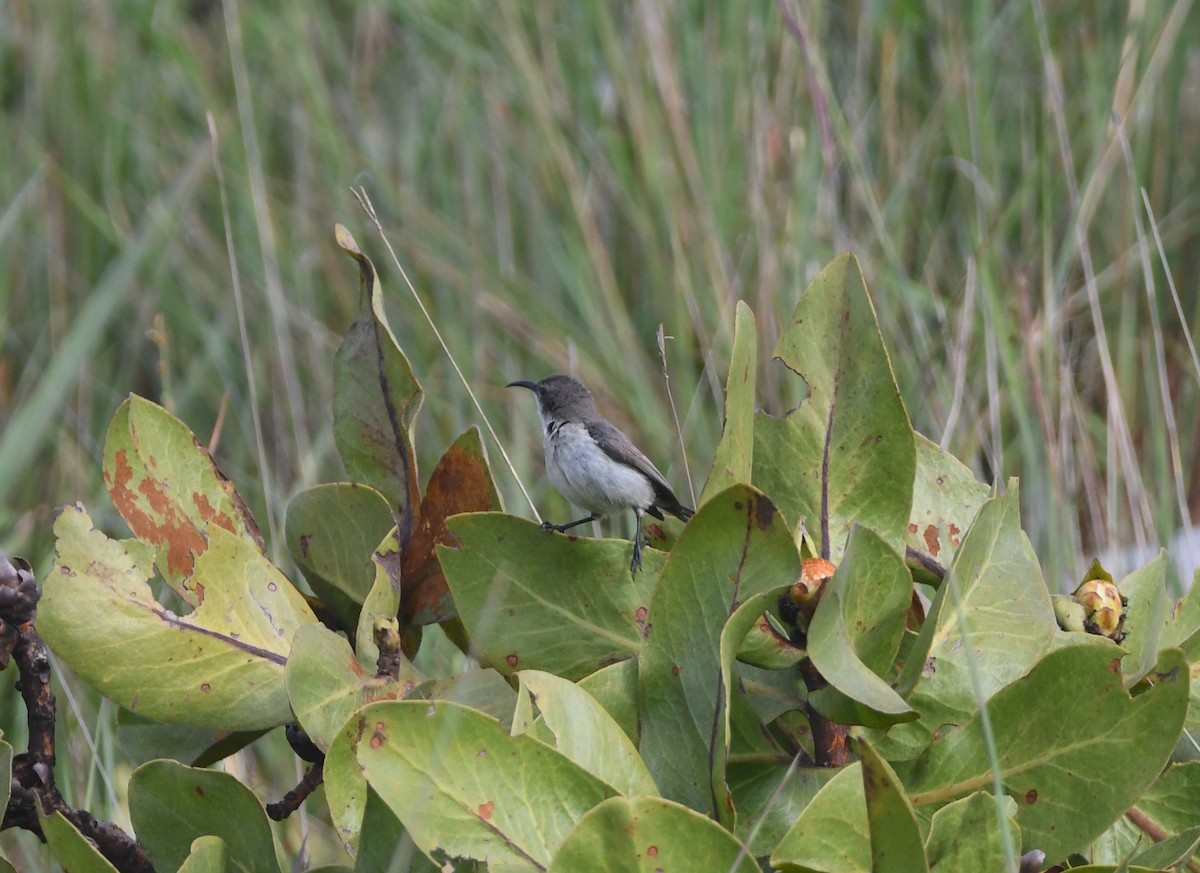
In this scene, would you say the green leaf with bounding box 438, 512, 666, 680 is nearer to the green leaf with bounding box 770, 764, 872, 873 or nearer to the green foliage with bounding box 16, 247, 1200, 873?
the green foliage with bounding box 16, 247, 1200, 873

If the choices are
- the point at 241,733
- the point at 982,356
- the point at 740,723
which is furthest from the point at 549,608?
the point at 982,356

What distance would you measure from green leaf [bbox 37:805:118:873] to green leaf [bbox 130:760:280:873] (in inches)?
3.0

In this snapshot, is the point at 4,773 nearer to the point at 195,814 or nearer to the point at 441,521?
the point at 195,814

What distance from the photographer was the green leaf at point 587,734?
3.29ft

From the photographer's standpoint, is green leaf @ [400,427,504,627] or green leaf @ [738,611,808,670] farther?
green leaf @ [400,427,504,627]

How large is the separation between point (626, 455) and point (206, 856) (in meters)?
1.81

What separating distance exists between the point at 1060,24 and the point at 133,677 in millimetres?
3768

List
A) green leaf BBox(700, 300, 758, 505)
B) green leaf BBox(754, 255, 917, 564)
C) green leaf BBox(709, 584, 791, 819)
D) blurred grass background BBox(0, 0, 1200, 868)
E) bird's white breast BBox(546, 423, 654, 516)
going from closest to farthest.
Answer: green leaf BBox(709, 584, 791, 819)
green leaf BBox(700, 300, 758, 505)
green leaf BBox(754, 255, 917, 564)
bird's white breast BBox(546, 423, 654, 516)
blurred grass background BBox(0, 0, 1200, 868)

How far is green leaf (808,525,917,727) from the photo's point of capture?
0.98 meters

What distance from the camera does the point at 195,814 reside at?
1.15m

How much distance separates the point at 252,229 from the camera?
441 centimetres

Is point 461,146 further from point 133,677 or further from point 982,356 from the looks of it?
point 133,677

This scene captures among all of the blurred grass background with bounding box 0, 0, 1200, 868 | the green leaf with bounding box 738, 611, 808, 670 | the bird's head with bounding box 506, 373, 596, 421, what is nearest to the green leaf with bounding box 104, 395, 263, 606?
the green leaf with bounding box 738, 611, 808, 670

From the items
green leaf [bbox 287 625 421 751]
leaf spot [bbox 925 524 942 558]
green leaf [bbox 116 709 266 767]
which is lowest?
green leaf [bbox 116 709 266 767]
